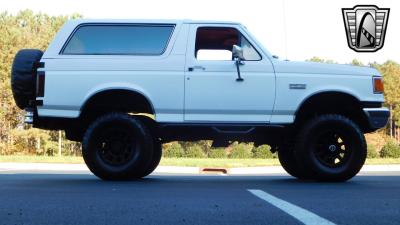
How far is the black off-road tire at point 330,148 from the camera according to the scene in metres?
7.91

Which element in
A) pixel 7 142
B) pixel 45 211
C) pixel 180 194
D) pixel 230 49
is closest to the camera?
pixel 45 211

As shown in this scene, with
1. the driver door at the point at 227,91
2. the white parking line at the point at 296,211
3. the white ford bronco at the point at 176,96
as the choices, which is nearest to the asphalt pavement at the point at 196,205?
the white parking line at the point at 296,211

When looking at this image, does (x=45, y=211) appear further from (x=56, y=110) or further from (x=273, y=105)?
(x=273, y=105)

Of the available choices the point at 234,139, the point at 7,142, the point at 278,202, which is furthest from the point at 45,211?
the point at 7,142

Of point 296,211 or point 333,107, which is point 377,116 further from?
point 296,211

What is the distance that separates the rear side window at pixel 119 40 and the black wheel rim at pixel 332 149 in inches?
99.9

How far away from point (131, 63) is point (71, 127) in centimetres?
130

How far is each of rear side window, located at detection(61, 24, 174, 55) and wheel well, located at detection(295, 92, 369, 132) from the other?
216cm

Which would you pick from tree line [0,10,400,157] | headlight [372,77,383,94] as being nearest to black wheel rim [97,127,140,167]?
headlight [372,77,383,94]

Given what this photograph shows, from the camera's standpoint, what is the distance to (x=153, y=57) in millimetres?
8031

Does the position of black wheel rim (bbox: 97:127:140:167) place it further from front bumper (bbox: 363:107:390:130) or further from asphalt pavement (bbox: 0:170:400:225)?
front bumper (bbox: 363:107:390:130)

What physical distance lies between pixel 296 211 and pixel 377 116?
3982 mm

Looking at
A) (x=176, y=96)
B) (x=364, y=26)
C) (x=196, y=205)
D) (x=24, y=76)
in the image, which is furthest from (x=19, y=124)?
(x=196, y=205)

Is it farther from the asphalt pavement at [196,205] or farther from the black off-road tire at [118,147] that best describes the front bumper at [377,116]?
the black off-road tire at [118,147]
